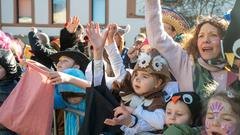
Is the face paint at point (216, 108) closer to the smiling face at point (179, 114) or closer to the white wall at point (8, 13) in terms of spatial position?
the smiling face at point (179, 114)

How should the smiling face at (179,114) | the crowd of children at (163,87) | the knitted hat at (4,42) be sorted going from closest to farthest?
1. the crowd of children at (163,87)
2. the smiling face at (179,114)
3. the knitted hat at (4,42)

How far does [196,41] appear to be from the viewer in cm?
285

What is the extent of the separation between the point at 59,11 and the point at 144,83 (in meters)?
22.0

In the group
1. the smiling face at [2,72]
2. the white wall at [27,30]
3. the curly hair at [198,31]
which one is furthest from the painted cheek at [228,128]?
the white wall at [27,30]

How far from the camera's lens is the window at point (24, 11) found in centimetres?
2466

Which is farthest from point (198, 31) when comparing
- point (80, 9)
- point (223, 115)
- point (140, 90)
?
point (80, 9)

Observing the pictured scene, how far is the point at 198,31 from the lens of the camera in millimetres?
2852

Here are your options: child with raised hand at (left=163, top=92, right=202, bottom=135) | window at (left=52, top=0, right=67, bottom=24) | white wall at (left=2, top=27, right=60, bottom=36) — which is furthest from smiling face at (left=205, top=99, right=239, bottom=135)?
window at (left=52, top=0, right=67, bottom=24)

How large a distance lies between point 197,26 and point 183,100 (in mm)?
606

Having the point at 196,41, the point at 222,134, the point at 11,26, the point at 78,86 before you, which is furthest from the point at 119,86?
the point at 11,26

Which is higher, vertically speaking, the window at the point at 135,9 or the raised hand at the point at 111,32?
the window at the point at 135,9

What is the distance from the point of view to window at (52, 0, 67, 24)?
2411 cm

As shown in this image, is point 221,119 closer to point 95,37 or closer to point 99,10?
point 95,37

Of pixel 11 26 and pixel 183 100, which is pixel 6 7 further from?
pixel 183 100
